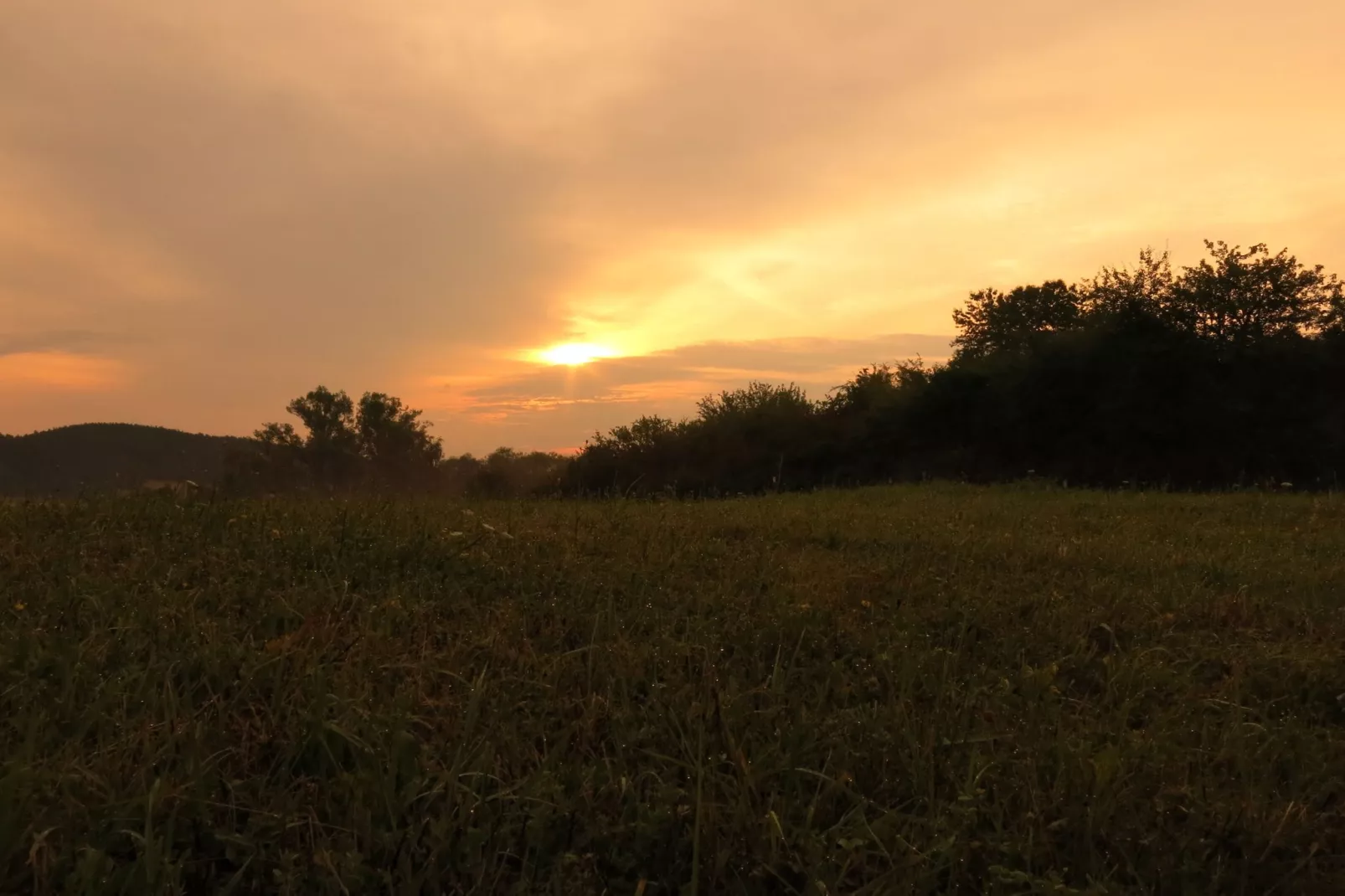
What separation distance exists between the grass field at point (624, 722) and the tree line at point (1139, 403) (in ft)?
48.2

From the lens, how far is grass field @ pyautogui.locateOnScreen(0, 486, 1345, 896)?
216 cm

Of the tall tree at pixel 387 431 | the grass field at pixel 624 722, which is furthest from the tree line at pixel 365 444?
the grass field at pixel 624 722

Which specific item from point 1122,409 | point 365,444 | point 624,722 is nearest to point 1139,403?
point 1122,409

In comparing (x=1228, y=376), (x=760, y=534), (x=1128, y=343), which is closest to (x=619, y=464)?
(x=1128, y=343)

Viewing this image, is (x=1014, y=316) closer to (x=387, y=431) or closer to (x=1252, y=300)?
(x=1252, y=300)

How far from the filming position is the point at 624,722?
2.87 metres

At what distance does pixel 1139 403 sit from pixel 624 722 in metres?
22.1

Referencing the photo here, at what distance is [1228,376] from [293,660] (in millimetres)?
24286

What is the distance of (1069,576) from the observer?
547 centimetres

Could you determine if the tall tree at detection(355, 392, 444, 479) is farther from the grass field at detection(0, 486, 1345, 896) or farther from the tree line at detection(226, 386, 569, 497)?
the grass field at detection(0, 486, 1345, 896)

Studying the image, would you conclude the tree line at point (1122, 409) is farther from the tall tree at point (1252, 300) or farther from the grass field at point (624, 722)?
the grass field at point (624, 722)

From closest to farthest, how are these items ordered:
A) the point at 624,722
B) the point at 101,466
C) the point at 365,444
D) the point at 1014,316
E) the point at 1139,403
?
the point at 624,722
the point at 101,466
the point at 1139,403
the point at 1014,316
the point at 365,444

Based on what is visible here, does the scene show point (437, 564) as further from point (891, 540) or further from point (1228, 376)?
point (1228, 376)

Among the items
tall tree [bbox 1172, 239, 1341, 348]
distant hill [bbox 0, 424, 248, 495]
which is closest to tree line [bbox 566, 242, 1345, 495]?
tall tree [bbox 1172, 239, 1341, 348]
